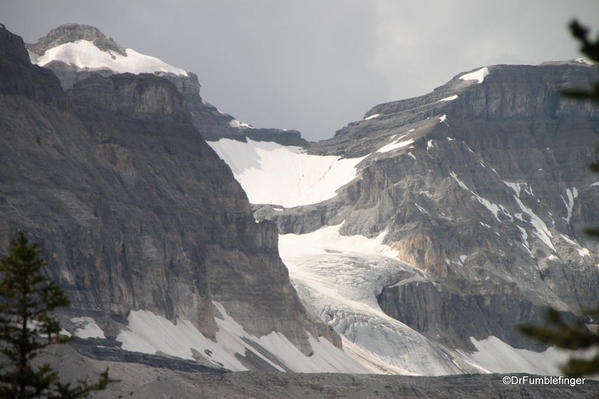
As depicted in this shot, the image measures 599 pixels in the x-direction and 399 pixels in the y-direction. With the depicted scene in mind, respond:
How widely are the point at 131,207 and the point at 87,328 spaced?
31502 mm

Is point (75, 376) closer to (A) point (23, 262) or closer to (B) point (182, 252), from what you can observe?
(A) point (23, 262)

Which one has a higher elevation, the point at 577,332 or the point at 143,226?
the point at 143,226

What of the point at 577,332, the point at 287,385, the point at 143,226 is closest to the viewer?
the point at 577,332

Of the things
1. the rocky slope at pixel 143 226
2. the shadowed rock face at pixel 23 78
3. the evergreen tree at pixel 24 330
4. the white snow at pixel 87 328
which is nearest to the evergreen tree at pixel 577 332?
the evergreen tree at pixel 24 330

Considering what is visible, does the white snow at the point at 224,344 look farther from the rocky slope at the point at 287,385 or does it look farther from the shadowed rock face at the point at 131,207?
the rocky slope at the point at 287,385

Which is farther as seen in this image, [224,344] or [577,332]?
[224,344]

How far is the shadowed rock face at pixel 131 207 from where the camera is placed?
4820 inches

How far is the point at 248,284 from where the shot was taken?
161m

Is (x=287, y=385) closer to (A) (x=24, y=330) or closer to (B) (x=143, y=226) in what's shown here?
(B) (x=143, y=226)

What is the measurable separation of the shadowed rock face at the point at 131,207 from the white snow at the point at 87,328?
1560 mm

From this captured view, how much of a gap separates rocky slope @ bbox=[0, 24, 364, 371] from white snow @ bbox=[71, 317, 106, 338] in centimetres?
20

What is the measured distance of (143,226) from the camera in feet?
473

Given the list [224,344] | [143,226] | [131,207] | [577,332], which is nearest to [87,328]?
[224,344]

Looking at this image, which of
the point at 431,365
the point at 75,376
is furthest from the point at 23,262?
the point at 431,365
